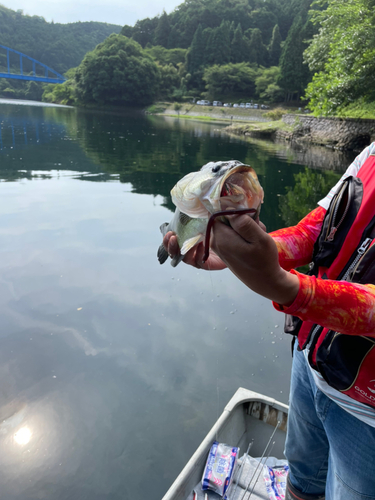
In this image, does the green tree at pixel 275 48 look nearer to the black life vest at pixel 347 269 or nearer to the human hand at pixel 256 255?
the black life vest at pixel 347 269

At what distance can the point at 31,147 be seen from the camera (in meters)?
21.4

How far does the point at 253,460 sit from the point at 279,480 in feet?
0.94

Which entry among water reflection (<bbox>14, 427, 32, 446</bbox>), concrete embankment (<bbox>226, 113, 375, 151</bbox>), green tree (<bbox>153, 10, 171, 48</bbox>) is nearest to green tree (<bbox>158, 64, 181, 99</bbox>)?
green tree (<bbox>153, 10, 171, 48</bbox>)

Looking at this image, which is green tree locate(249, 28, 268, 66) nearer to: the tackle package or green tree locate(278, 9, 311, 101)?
green tree locate(278, 9, 311, 101)

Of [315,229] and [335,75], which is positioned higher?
[335,75]

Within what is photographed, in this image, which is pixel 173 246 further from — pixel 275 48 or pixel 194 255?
pixel 275 48

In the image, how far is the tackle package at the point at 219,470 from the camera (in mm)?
2865

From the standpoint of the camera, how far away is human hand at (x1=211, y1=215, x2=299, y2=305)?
4.05ft

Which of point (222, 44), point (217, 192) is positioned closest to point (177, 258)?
point (217, 192)

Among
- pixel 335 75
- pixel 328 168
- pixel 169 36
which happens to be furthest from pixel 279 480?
pixel 169 36

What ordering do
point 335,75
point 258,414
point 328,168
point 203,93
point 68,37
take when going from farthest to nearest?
point 68,37 → point 203,93 → point 335,75 → point 328,168 → point 258,414

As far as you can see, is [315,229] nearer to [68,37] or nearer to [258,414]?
[258,414]

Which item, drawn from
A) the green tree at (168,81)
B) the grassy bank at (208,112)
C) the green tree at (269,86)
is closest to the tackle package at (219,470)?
the grassy bank at (208,112)

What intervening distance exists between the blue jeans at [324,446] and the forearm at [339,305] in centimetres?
60
